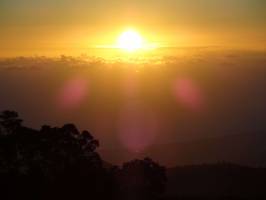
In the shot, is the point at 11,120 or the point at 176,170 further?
the point at 176,170

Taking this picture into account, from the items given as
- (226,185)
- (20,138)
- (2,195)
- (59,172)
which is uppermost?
(226,185)

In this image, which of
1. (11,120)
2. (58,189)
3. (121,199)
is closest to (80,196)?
(58,189)

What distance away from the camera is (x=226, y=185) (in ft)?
277

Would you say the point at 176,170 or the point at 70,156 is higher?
the point at 176,170

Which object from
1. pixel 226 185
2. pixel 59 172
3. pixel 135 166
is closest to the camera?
pixel 59 172

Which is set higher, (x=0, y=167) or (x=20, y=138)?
(x=20, y=138)

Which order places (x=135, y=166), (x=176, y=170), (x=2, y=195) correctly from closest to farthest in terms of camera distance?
(x=2, y=195)
(x=135, y=166)
(x=176, y=170)

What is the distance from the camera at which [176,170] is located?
104125 mm

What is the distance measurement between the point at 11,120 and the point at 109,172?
874cm

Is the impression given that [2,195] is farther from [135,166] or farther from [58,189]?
[135,166]

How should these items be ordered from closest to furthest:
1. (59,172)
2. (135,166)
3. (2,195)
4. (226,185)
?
(2,195)
(59,172)
(135,166)
(226,185)

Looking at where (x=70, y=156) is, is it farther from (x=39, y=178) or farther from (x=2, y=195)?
(x=2, y=195)

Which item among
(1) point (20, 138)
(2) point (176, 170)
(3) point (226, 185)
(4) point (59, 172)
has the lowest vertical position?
(4) point (59, 172)

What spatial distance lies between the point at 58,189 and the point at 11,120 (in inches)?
261
